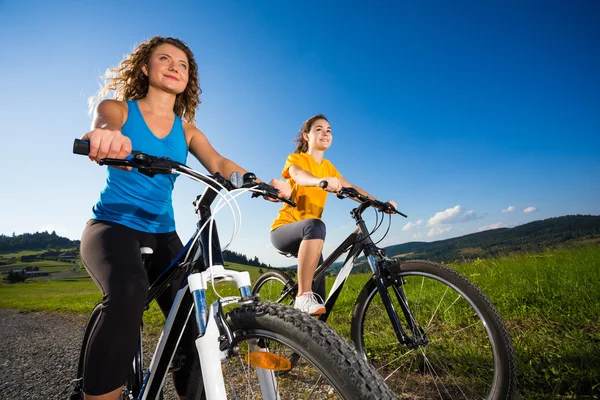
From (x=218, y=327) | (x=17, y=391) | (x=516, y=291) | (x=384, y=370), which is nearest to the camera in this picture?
(x=218, y=327)

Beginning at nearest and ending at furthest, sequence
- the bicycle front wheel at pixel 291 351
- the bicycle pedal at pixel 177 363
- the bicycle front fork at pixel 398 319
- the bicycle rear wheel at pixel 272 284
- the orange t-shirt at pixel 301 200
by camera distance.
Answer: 1. the bicycle front wheel at pixel 291 351
2. the bicycle pedal at pixel 177 363
3. the bicycle front fork at pixel 398 319
4. the orange t-shirt at pixel 301 200
5. the bicycle rear wheel at pixel 272 284

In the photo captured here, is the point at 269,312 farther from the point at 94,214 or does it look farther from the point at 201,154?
the point at 201,154

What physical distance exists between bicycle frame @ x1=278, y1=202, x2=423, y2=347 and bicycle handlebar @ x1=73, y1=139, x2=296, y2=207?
1.54 metres

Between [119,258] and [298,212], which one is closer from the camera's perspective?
[119,258]

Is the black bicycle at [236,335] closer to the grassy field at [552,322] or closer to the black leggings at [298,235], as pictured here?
the grassy field at [552,322]

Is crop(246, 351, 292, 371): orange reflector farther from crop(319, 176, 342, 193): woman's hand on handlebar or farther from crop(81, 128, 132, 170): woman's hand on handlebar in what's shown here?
crop(319, 176, 342, 193): woman's hand on handlebar

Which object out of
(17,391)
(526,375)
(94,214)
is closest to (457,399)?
(526,375)

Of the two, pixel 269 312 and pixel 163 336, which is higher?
pixel 269 312

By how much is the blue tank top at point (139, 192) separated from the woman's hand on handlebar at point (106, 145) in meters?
0.85

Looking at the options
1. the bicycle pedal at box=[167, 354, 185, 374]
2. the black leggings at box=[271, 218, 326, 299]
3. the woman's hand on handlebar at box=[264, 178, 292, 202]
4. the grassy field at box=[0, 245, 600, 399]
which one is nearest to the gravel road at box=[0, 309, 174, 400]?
the bicycle pedal at box=[167, 354, 185, 374]

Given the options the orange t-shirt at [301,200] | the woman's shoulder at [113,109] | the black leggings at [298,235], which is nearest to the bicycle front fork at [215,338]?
the woman's shoulder at [113,109]

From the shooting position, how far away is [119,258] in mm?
1606

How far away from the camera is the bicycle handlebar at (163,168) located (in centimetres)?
113

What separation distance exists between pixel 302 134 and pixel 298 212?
1.19 meters
